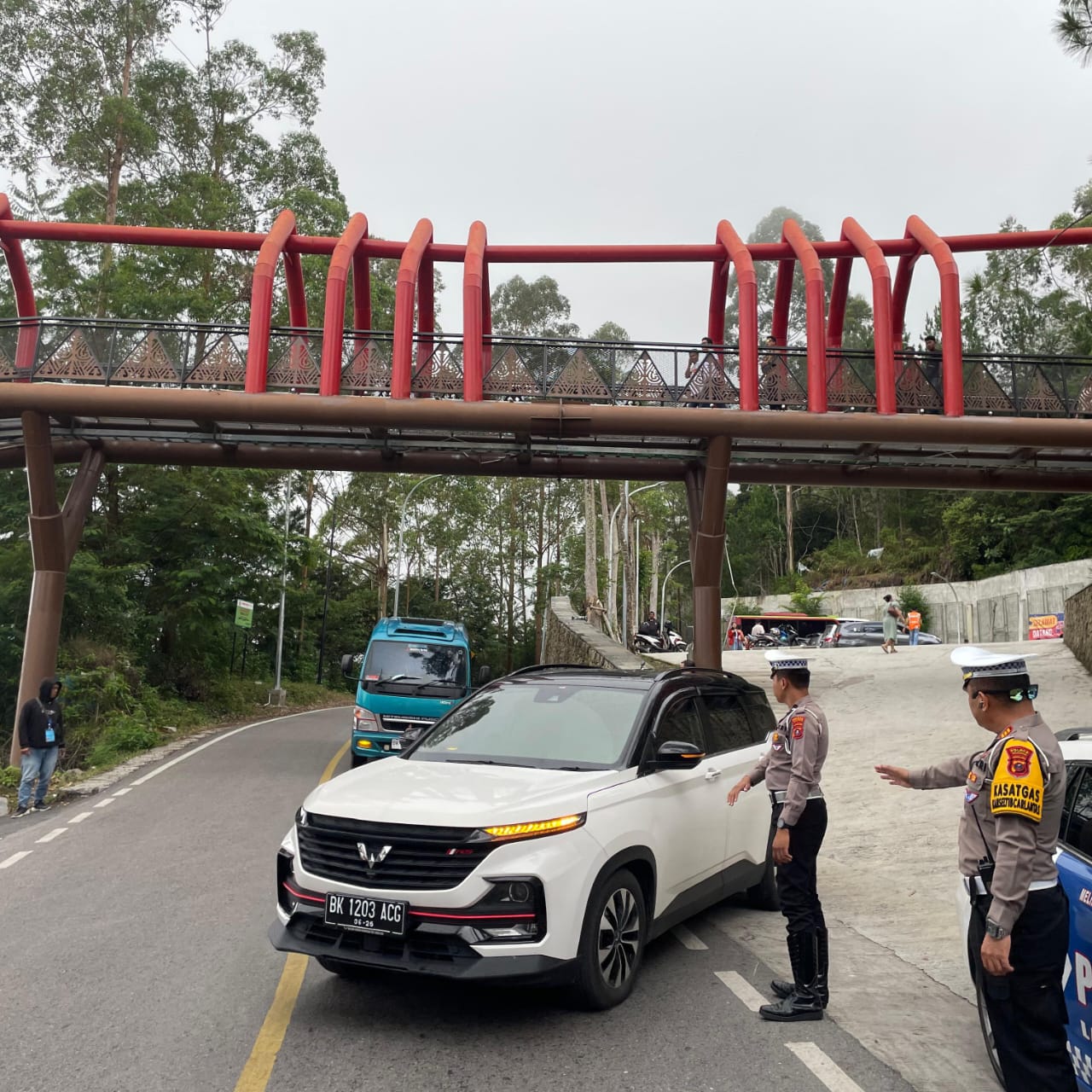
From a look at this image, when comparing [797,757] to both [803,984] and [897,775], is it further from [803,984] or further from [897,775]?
[803,984]

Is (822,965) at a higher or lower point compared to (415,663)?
lower

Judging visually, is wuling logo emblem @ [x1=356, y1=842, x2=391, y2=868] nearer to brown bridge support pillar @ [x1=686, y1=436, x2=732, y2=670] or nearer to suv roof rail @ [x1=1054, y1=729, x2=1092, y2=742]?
suv roof rail @ [x1=1054, y1=729, x2=1092, y2=742]

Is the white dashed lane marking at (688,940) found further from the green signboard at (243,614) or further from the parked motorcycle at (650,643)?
the parked motorcycle at (650,643)

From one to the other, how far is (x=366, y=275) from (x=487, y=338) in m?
5.35

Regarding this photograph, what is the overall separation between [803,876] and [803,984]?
560 millimetres

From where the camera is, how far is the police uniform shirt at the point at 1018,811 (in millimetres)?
3340

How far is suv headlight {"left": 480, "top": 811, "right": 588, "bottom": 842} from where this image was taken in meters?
4.59

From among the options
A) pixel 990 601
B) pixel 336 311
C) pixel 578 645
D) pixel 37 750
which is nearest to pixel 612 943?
pixel 37 750

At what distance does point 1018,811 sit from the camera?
337 cm

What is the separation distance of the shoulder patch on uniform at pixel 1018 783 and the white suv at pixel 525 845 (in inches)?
80.2

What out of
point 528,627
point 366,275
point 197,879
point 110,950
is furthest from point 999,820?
point 528,627

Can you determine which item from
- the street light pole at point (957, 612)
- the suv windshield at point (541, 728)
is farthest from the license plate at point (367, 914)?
the street light pole at point (957, 612)

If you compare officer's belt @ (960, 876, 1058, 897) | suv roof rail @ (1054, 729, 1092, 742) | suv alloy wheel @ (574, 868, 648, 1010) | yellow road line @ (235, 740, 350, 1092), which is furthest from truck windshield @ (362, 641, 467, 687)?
officer's belt @ (960, 876, 1058, 897)

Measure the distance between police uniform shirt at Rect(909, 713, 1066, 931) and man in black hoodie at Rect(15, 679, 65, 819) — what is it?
12319mm
